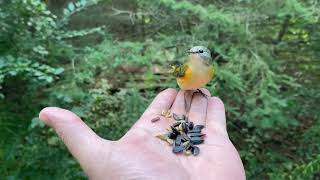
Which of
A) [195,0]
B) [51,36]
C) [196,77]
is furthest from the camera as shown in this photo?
[195,0]

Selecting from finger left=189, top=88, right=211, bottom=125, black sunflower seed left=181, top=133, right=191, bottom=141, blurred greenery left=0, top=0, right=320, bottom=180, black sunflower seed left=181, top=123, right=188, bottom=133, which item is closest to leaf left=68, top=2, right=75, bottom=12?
blurred greenery left=0, top=0, right=320, bottom=180

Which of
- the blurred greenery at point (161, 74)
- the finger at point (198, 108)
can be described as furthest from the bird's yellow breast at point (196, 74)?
the blurred greenery at point (161, 74)

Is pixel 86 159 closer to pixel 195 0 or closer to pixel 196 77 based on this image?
pixel 196 77

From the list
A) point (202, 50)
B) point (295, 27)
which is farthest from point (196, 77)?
point (295, 27)

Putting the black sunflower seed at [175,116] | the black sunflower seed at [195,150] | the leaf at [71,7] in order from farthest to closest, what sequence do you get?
the leaf at [71,7], the black sunflower seed at [175,116], the black sunflower seed at [195,150]

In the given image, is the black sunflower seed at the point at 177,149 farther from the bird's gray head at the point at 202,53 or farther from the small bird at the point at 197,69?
the bird's gray head at the point at 202,53

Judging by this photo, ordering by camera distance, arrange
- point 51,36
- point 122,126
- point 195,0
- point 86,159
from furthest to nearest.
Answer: point 195,0
point 122,126
point 51,36
point 86,159
